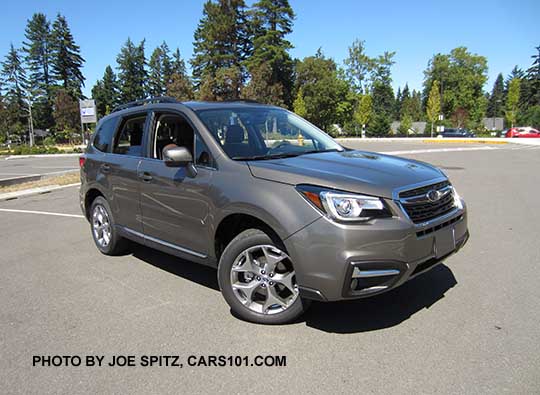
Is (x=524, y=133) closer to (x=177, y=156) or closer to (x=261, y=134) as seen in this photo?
(x=261, y=134)

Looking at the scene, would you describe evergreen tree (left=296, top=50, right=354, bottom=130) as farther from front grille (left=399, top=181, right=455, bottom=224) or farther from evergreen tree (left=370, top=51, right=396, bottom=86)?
front grille (left=399, top=181, right=455, bottom=224)

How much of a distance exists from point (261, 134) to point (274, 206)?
1295 mm

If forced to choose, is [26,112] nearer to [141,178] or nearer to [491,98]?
[141,178]

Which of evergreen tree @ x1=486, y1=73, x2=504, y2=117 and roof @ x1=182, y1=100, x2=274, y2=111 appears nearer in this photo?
roof @ x1=182, y1=100, x2=274, y2=111

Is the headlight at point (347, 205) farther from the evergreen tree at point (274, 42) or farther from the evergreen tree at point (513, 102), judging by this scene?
the evergreen tree at point (513, 102)

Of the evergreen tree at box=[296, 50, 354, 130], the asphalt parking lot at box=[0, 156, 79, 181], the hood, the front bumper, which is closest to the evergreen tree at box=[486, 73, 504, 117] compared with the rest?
the evergreen tree at box=[296, 50, 354, 130]

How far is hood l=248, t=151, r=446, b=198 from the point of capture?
9.67 feet

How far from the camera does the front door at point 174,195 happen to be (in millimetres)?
3635

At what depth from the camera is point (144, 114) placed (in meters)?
4.57

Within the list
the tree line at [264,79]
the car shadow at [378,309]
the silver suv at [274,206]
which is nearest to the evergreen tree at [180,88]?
the tree line at [264,79]

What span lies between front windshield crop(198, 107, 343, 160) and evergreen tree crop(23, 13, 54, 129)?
94.2m

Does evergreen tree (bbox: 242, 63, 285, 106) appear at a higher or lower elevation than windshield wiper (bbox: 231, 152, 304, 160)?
higher

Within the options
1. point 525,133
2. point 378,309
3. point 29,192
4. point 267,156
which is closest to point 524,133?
point 525,133

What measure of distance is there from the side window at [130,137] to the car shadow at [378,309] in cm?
255
